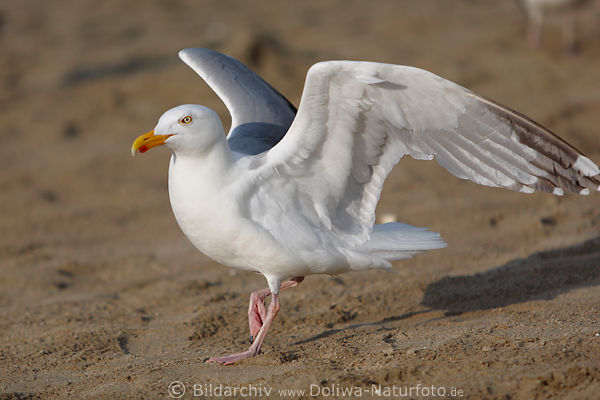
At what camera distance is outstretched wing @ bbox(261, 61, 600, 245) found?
399 cm

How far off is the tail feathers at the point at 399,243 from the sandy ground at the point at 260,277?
476 mm

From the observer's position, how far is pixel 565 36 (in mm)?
11516

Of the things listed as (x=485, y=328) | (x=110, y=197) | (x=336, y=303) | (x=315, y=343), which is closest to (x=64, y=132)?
(x=110, y=197)

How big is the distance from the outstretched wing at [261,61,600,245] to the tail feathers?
0.37 meters

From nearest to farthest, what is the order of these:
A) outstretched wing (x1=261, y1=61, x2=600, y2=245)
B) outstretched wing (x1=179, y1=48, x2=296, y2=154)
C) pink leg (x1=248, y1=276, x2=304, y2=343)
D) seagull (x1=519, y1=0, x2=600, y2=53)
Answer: outstretched wing (x1=261, y1=61, x2=600, y2=245)
pink leg (x1=248, y1=276, x2=304, y2=343)
outstretched wing (x1=179, y1=48, x2=296, y2=154)
seagull (x1=519, y1=0, x2=600, y2=53)

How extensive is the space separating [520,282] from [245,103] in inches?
93.2

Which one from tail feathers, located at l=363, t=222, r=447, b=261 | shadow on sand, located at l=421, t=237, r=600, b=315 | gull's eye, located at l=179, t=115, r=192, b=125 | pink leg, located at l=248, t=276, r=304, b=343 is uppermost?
gull's eye, located at l=179, t=115, r=192, b=125

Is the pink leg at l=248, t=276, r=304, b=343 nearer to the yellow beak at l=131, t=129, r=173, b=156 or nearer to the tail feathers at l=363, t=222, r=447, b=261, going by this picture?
the tail feathers at l=363, t=222, r=447, b=261

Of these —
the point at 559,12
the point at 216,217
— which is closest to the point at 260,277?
the point at 216,217

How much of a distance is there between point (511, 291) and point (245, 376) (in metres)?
2.20

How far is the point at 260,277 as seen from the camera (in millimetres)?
6121

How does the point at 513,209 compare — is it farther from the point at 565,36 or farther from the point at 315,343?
the point at 565,36

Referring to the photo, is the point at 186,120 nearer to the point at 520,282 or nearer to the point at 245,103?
the point at 245,103

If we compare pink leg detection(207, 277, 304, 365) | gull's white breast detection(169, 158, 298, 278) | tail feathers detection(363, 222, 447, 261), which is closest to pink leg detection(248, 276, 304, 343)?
pink leg detection(207, 277, 304, 365)
